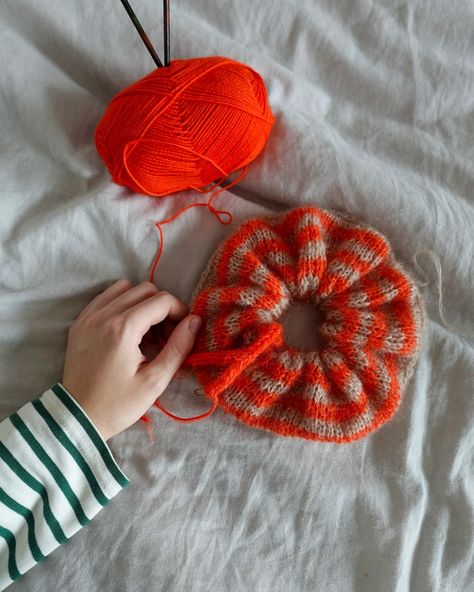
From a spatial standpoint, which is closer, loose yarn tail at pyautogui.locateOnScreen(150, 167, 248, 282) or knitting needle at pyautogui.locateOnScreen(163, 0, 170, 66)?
knitting needle at pyautogui.locateOnScreen(163, 0, 170, 66)

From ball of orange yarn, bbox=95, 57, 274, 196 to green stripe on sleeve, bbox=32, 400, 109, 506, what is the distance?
0.38m

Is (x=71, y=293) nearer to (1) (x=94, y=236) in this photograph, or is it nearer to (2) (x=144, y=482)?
(1) (x=94, y=236)

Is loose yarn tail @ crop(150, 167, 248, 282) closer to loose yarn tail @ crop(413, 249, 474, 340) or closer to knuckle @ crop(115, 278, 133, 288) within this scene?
knuckle @ crop(115, 278, 133, 288)

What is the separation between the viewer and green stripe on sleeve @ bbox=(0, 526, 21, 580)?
0.72 metres

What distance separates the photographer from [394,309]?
30.8 inches

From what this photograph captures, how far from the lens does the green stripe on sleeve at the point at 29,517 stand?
0.70 meters

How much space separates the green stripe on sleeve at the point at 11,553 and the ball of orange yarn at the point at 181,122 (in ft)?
1.84

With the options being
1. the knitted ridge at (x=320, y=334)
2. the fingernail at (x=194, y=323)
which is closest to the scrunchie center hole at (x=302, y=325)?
the knitted ridge at (x=320, y=334)

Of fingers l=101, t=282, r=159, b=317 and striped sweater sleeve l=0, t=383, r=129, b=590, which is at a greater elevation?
fingers l=101, t=282, r=159, b=317

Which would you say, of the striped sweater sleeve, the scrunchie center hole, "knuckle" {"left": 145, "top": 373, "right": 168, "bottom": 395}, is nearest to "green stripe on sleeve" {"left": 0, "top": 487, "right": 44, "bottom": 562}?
the striped sweater sleeve

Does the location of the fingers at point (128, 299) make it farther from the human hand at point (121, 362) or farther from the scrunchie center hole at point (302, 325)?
the scrunchie center hole at point (302, 325)

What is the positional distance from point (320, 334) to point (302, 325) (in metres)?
0.03

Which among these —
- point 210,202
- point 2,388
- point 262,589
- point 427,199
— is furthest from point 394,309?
point 2,388

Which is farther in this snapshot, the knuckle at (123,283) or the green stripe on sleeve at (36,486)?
the knuckle at (123,283)
